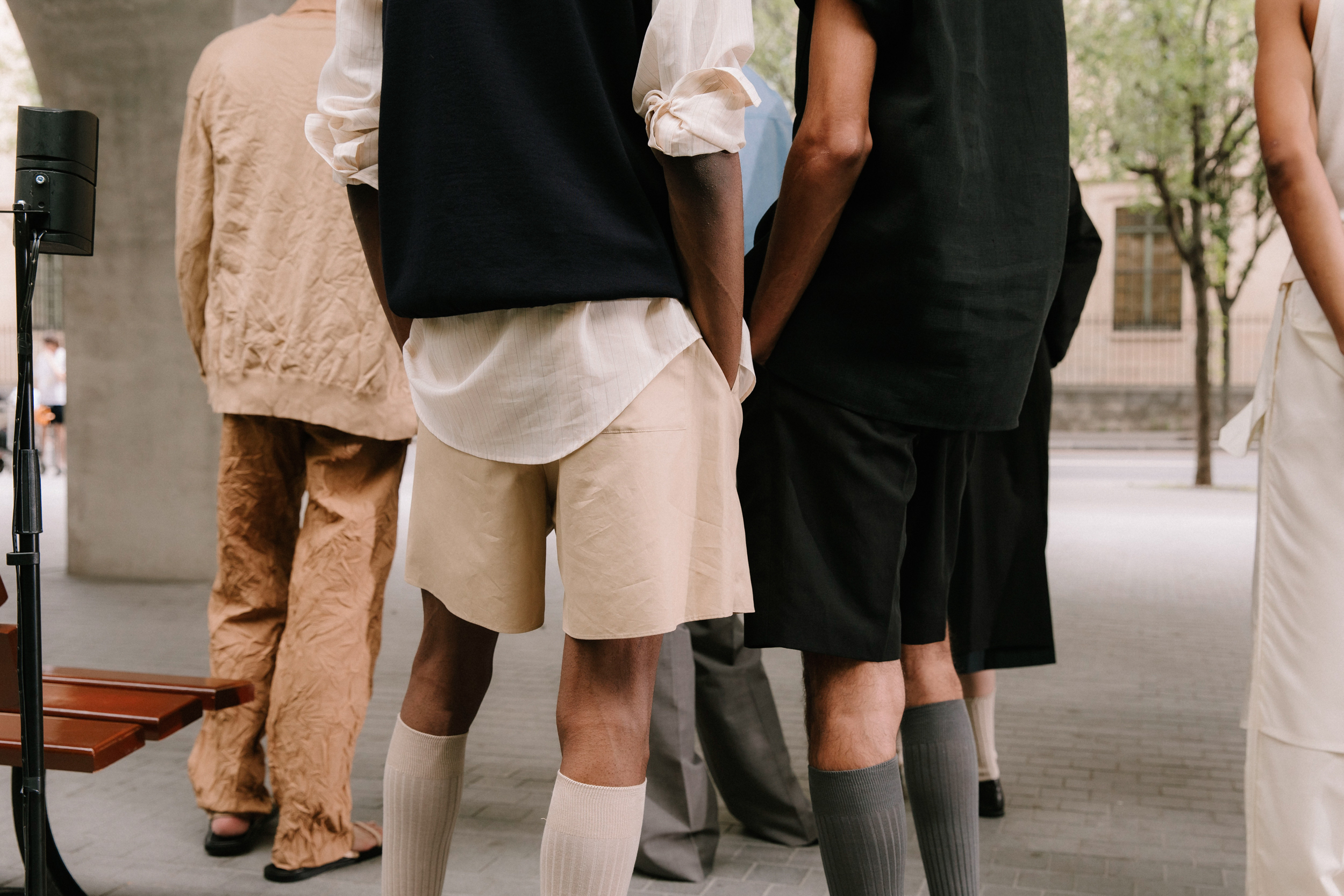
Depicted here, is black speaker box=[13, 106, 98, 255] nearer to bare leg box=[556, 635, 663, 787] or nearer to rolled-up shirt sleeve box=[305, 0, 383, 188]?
rolled-up shirt sleeve box=[305, 0, 383, 188]

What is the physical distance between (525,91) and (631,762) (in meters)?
0.98

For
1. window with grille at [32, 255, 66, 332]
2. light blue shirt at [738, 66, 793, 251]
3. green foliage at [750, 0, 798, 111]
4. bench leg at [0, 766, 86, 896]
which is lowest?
bench leg at [0, 766, 86, 896]

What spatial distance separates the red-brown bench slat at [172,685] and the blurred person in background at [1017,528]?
1579 millimetres

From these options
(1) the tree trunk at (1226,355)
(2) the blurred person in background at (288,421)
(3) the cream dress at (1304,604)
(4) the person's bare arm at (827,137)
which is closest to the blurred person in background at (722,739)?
A: (2) the blurred person in background at (288,421)

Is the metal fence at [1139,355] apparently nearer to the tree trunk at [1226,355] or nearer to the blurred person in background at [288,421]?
the tree trunk at [1226,355]

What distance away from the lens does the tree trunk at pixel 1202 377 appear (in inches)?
612

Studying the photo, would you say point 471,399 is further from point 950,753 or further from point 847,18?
point 950,753

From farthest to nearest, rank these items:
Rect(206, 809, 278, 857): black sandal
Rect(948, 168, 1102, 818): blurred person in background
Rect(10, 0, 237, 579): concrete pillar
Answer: Rect(10, 0, 237, 579): concrete pillar < Rect(206, 809, 278, 857): black sandal < Rect(948, 168, 1102, 818): blurred person in background

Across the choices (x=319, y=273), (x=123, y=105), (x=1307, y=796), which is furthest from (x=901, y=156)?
(x=123, y=105)

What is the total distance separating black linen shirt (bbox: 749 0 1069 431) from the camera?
6.43 ft

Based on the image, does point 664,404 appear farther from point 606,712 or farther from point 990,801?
point 990,801

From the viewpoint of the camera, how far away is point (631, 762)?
182 centimetres

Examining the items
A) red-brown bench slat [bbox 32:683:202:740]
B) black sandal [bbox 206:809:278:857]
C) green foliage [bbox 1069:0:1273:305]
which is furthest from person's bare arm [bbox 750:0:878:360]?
green foliage [bbox 1069:0:1273:305]

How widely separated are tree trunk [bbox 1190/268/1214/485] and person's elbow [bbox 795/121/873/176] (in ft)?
49.0
